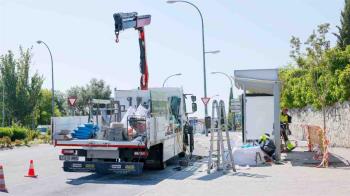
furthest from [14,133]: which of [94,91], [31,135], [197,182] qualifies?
[94,91]

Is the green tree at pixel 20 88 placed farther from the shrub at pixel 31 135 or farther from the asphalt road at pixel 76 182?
the asphalt road at pixel 76 182

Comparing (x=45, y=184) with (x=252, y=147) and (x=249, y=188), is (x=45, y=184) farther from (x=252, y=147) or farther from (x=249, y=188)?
(x=252, y=147)

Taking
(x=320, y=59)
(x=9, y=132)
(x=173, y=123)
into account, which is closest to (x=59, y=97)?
(x=9, y=132)

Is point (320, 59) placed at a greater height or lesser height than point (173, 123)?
greater

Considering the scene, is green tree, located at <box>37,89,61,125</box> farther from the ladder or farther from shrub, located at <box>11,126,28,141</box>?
the ladder

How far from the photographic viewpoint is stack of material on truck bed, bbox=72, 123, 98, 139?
16.0 meters

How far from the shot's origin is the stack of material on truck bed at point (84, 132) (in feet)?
52.5

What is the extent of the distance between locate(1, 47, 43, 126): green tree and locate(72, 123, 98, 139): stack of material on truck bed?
1142 inches

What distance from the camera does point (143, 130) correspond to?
51.6ft

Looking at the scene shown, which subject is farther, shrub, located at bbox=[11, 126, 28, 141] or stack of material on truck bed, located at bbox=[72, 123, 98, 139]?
shrub, located at bbox=[11, 126, 28, 141]

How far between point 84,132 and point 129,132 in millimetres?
1290

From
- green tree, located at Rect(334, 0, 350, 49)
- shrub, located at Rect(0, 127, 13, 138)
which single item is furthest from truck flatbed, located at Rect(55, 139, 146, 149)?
A: green tree, located at Rect(334, 0, 350, 49)

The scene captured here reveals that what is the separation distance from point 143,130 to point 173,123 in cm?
341

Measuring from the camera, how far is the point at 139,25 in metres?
21.0
